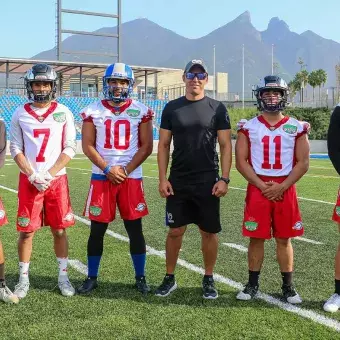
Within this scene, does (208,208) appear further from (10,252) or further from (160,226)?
(160,226)

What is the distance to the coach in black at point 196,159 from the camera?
170 inches

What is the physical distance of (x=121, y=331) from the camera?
3.63 meters

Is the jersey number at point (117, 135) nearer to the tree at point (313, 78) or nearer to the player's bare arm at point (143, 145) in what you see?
the player's bare arm at point (143, 145)

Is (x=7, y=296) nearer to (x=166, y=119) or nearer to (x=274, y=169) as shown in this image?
(x=166, y=119)

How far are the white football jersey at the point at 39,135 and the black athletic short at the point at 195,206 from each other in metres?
1.00

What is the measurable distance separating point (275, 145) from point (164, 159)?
3.11 ft

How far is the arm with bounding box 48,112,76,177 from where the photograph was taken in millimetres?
4371

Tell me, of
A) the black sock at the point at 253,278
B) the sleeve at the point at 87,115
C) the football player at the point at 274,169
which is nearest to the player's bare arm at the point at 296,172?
the football player at the point at 274,169

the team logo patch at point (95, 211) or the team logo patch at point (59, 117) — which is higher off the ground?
the team logo patch at point (59, 117)

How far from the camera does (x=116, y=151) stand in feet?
14.9

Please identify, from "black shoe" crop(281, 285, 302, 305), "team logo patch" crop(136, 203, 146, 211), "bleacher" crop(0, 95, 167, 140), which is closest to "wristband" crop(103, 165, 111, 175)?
"team logo patch" crop(136, 203, 146, 211)

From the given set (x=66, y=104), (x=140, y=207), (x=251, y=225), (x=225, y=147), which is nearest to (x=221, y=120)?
(x=225, y=147)

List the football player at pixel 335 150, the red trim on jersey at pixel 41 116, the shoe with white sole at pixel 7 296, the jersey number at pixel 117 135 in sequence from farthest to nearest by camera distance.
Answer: the jersey number at pixel 117 135 → the red trim on jersey at pixel 41 116 → the shoe with white sole at pixel 7 296 → the football player at pixel 335 150

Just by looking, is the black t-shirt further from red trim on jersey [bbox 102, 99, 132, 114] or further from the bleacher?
the bleacher
